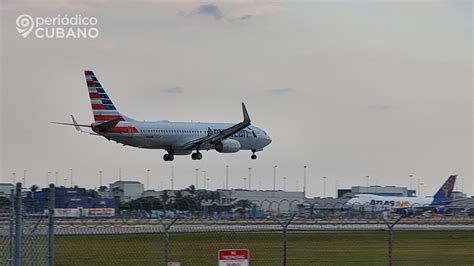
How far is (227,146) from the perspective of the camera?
6838 cm

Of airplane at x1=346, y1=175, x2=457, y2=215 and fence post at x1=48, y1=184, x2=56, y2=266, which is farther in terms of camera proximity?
airplane at x1=346, y1=175, x2=457, y2=215

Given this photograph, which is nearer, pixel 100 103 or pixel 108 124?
pixel 108 124

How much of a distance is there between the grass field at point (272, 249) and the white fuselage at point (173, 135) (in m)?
24.8

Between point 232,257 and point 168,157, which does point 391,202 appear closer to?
point 168,157

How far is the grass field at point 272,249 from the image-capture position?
28812mm

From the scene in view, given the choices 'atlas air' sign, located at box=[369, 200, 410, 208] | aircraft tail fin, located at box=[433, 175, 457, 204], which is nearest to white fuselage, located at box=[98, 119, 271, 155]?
'atlas air' sign, located at box=[369, 200, 410, 208]

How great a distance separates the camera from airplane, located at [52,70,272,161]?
217 ft

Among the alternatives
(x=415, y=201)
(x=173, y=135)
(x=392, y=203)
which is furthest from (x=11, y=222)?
(x=415, y=201)

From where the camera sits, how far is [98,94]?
6856 centimetres

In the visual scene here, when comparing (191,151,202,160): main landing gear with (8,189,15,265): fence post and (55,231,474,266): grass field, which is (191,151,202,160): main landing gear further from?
(8,189,15,265): fence post

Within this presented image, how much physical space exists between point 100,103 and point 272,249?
118 feet

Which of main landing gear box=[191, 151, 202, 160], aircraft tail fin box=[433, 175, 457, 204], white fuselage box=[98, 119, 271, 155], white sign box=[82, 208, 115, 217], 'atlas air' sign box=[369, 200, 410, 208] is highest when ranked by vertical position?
white fuselage box=[98, 119, 271, 155]

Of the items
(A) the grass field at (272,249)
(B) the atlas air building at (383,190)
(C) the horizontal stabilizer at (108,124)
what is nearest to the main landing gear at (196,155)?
(C) the horizontal stabilizer at (108,124)

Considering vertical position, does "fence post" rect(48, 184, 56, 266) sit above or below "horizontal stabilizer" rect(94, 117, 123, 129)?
below
